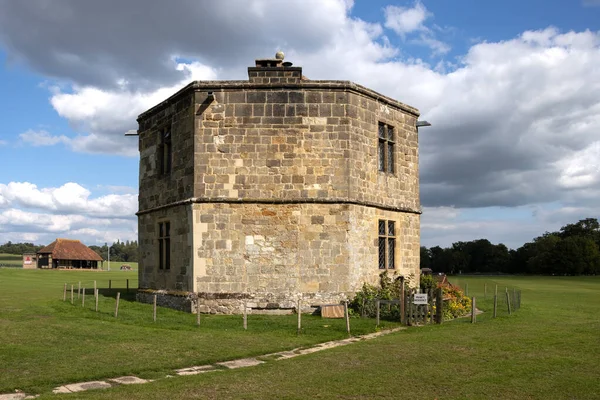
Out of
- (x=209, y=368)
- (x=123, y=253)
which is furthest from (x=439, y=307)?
(x=123, y=253)

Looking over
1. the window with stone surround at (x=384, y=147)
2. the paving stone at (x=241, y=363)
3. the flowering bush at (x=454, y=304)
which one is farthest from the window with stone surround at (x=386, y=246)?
the paving stone at (x=241, y=363)

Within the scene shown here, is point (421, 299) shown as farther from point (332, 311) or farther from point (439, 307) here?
point (332, 311)

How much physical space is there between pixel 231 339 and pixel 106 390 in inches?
195

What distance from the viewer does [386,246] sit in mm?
20797

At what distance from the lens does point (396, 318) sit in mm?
17375

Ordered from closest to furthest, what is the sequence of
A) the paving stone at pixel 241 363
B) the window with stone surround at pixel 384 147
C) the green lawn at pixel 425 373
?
the green lawn at pixel 425 373
the paving stone at pixel 241 363
the window with stone surround at pixel 384 147

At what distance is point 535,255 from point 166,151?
249 feet

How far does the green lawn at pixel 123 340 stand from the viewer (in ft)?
32.1

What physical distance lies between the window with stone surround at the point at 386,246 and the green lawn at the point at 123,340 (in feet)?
13.6

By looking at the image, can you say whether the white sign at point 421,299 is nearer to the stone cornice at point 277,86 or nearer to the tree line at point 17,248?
the stone cornice at point 277,86

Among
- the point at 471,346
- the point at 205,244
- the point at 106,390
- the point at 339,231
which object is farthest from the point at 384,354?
the point at 205,244

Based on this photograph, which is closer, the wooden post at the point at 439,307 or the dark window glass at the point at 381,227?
the wooden post at the point at 439,307

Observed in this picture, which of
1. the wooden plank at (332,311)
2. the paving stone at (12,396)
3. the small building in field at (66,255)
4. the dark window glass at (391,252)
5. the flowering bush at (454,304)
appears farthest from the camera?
the small building in field at (66,255)

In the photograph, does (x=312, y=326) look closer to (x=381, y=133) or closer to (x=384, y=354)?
(x=384, y=354)
